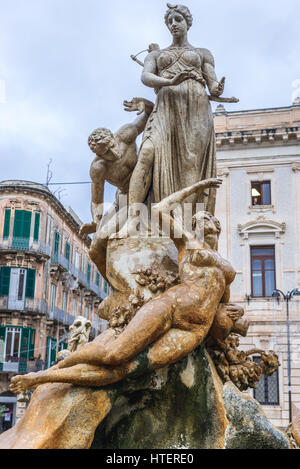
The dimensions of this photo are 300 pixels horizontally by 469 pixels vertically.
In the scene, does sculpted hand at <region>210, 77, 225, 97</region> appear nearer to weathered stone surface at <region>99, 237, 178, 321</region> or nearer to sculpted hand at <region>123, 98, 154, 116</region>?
sculpted hand at <region>123, 98, 154, 116</region>

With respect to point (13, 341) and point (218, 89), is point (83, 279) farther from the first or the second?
point (218, 89)

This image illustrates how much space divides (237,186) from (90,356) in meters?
23.6

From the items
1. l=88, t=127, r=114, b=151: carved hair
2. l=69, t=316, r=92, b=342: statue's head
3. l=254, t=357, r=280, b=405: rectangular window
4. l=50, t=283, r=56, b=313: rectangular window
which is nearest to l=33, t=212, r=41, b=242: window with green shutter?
l=50, t=283, r=56, b=313: rectangular window

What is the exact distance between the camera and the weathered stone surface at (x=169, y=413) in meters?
4.28

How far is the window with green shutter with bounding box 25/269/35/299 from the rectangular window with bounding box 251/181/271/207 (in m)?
16.1


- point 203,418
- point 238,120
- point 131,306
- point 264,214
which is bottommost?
point 203,418

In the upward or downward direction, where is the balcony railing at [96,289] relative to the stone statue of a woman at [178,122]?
upward

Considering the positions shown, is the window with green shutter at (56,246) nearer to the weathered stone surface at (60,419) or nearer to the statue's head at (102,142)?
the statue's head at (102,142)

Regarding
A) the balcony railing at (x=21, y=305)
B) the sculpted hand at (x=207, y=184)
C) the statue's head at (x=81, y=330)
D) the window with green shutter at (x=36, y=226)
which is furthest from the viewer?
the window with green shutter at (x=36, y=226)

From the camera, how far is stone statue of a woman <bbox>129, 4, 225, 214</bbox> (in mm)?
5723

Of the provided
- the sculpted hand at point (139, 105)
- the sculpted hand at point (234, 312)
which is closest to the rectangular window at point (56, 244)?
the sculpted hand at point (139, 105)

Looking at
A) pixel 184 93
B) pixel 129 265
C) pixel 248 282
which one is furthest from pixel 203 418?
pixel 248 282
